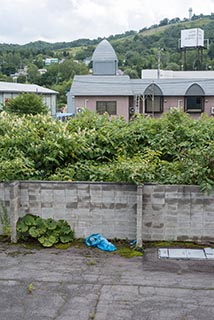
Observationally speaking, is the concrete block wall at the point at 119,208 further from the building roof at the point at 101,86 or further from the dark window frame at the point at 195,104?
the dark window frame at the point at 195,104

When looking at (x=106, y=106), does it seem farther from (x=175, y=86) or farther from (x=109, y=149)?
(x=109, y=149)

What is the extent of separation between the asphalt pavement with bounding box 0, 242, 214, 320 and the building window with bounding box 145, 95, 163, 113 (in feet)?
75.8

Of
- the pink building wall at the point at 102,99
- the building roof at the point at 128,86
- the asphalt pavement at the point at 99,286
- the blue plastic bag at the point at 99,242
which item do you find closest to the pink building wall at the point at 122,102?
the pink building wall at the point at 102,99

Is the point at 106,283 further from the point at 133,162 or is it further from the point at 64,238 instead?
the point at 133,162

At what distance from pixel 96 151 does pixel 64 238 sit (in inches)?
73.9

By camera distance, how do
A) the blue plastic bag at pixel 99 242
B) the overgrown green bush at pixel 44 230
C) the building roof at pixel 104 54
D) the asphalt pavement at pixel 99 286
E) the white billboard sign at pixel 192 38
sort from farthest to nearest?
1. the white billboard sign at pixel 192 38
2. the building roof at pixel 104 54
3. the overgrown green bush at pixel 44 230
4. the blue plastic bag at pixel 99 242
5. the asphalt pavement at pixel 99 286

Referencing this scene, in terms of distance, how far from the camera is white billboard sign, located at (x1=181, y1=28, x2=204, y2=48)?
3884 cm

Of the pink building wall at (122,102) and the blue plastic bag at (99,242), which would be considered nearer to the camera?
the blue plastic bag at (99,242)

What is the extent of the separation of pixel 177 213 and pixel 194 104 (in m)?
23.6

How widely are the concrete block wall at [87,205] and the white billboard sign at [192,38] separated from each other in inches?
1412

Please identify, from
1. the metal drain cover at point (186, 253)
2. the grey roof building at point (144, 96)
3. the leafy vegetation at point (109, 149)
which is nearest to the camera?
the metal drain cover at point (186, 253)

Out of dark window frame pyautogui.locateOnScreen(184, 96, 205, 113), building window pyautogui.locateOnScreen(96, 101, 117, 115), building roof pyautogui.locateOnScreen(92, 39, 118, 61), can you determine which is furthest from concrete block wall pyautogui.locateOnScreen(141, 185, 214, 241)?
building roof pyautogui.locateOnScreen(92, 39, 118, 61)

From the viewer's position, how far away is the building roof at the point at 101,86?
28.4 meters

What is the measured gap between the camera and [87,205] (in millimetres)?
6461
